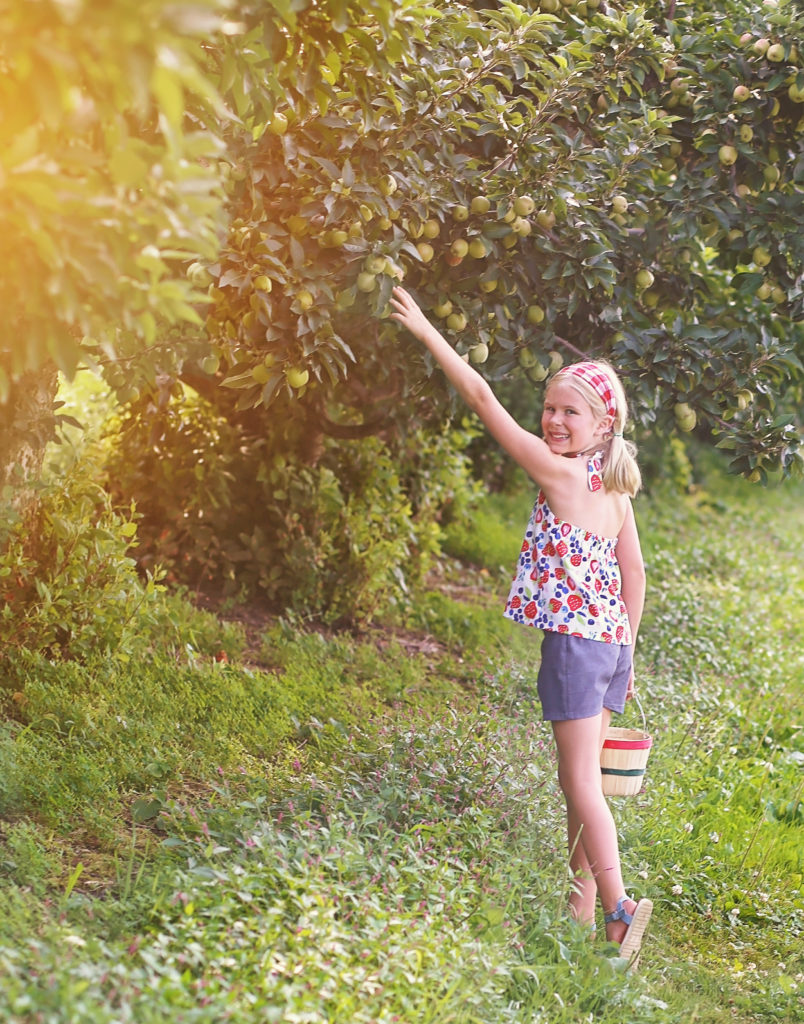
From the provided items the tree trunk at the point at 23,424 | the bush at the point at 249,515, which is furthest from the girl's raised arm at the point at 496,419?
the bush at the point at 249,515

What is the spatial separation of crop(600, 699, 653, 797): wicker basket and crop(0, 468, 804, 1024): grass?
0.32 metres

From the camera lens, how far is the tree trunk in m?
3.85

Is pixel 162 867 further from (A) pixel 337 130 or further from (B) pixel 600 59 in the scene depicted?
(B) pixel 600 59

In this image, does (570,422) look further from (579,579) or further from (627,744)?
(627,744)

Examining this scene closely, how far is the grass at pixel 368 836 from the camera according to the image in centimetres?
241

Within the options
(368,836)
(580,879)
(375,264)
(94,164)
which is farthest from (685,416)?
(94,164)

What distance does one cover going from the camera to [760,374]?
4160mm

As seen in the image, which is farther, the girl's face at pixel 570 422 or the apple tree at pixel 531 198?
the apple tree at pixel 531 198

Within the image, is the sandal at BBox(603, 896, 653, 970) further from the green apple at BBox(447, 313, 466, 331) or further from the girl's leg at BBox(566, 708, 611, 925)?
the green apple at BBox(447, 313, 466, 331)

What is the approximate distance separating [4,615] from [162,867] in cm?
154

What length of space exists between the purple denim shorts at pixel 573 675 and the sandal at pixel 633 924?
0.53 metres

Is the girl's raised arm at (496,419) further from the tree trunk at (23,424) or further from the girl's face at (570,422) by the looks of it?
the tree trunk at (23,424)

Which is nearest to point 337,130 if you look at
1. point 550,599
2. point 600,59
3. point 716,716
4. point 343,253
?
point 343,253

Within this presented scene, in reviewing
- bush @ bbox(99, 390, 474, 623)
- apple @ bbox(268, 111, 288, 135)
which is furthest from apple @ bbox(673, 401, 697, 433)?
bush @ bbox(99, 390, 474, 623)
